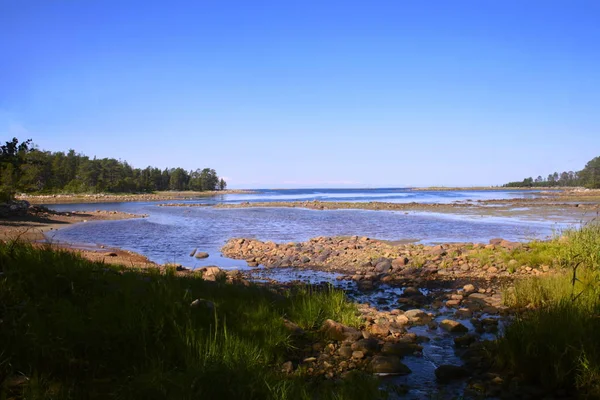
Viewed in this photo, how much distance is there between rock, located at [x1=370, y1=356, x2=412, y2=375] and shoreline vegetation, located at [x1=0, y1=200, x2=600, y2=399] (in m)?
0.02

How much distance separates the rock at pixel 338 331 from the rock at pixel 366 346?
22cm

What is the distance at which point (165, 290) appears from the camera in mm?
6680

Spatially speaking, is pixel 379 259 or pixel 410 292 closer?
pixel 410 292

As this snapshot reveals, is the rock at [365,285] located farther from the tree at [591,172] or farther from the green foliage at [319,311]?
the tree at [591,172]

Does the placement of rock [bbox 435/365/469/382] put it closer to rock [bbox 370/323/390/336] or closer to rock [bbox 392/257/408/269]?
rock [bbox 370/323/390/336]

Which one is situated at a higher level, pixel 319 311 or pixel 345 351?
pixel 319 311

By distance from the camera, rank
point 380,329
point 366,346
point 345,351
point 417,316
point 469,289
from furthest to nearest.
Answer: point 469,289 < point 417,316 < point 380,329 < point 366,346 < point 345,351

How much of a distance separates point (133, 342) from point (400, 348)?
4.00 metres

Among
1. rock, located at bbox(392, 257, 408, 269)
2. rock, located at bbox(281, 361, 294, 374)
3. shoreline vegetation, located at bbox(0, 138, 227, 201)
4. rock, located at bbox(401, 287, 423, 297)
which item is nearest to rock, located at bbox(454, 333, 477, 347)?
rock, located at bbox(281, 361, 294, 374)

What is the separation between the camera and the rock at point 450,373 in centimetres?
547

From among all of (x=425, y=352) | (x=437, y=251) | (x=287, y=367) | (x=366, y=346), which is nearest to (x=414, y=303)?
Result: (x=425, y=352)

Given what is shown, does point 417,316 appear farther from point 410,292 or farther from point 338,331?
point 410,292

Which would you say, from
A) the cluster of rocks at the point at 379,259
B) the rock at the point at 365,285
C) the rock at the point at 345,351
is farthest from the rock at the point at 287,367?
the cluster of rocks at the point at 379,259

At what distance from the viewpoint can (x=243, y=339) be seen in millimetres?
5293
